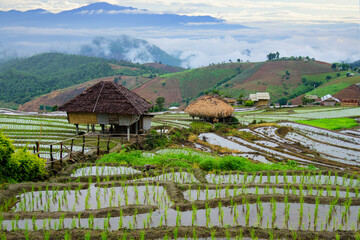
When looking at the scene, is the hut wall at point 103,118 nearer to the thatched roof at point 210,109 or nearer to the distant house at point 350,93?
the thatched roof at point 210,109

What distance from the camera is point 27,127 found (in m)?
21.9

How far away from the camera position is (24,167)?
9500 millimetres

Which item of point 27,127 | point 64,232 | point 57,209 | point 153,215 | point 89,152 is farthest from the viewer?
point 27,127

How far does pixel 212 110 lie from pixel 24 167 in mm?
25791

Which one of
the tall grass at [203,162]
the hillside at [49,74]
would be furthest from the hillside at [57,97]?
the tall grass at [203,162]

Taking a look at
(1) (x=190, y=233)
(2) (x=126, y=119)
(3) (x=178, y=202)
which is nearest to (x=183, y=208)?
(3) (x=178, y=202)

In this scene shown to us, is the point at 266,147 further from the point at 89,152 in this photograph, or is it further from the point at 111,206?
the point at 111,206

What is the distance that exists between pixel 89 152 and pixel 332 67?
355 feet

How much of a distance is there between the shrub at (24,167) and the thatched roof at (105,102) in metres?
9.65

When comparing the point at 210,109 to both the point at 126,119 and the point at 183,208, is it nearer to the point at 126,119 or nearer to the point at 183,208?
the point at 126,119

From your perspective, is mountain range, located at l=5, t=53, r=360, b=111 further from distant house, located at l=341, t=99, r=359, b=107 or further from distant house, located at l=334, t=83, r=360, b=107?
distant house, located at l=341, t=99, r=359, b=107

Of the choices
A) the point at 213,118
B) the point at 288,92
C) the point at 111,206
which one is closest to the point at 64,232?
the point at 111,206

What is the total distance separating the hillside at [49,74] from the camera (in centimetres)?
10000

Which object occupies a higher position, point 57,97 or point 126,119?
point 126,119
